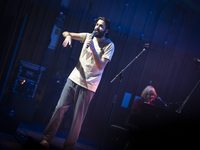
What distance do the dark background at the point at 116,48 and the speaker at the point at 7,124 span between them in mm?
1632

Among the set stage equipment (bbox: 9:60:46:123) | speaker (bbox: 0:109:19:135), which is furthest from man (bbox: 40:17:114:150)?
stage equipment (bbox: 9:60:46:123)

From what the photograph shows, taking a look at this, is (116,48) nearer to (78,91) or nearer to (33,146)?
(78,91)

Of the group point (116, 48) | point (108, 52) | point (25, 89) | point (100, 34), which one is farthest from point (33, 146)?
point (116, 48)

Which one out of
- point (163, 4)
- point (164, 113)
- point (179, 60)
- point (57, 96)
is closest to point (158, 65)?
point (179, 60)

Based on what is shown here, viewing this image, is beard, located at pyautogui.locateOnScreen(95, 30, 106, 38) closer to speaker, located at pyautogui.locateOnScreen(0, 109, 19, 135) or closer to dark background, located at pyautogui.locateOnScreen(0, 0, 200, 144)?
speaker, located at pyautogui.locateOnScreen(0, 109, 19, 135)

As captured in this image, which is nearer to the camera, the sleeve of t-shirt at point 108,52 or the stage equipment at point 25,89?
the sleeve of t-shirt at point 108,52

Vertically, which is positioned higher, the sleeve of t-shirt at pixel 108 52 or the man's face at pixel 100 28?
the man's face at pixel 100 28

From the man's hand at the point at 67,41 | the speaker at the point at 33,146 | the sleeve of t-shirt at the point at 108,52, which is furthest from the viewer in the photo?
the sleeve of t-shirt at the point at 108,52

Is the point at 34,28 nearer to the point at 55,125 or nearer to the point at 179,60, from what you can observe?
the point at 55,125

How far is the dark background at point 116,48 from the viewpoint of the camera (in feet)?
15.4

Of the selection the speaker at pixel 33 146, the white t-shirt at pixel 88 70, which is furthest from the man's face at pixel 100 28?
the speaker at pixel 33 146

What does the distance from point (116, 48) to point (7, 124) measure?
3348 millimetres

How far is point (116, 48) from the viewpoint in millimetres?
5215

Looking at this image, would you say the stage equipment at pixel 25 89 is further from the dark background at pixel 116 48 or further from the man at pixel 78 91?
the man at pixel 78 91
